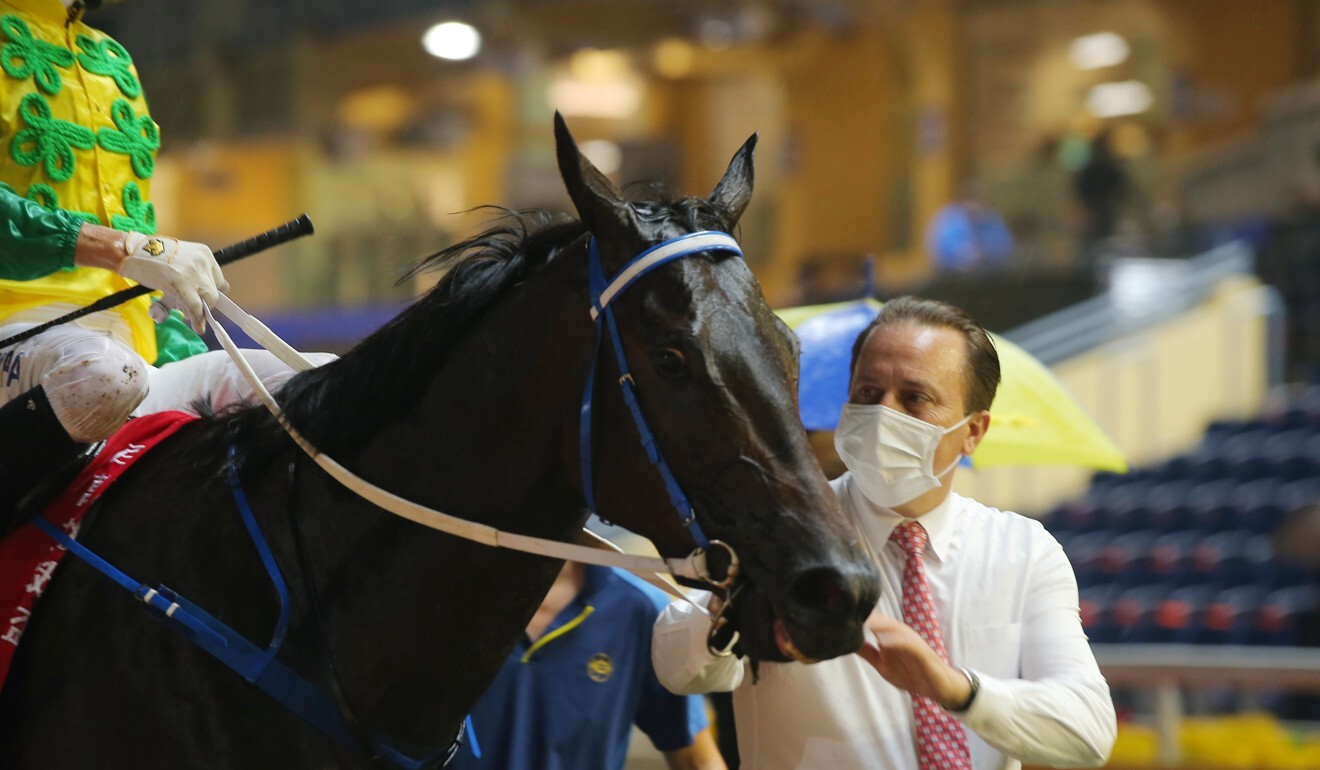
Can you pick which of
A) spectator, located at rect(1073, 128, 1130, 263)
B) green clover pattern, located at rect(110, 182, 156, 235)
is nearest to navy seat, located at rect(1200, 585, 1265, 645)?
spectator, located at rect(1073, 128, 1130, 263)

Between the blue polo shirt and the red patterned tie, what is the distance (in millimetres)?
627

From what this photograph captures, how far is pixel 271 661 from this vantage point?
2.07 metres

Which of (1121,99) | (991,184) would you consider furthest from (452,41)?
(1121,99)

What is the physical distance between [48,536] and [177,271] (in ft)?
1.52

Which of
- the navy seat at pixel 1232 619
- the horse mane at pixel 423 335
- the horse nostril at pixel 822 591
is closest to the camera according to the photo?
the horse nostril at pixel 822 591

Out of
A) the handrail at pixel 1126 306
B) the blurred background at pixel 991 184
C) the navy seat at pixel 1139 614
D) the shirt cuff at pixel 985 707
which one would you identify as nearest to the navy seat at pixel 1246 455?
the blurred background at pixel 991 184

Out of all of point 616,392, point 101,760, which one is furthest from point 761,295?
point 101,760

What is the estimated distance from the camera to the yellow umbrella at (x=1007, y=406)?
3.62 m

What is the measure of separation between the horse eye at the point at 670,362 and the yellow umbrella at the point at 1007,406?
65.5 inches

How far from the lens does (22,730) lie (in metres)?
2.14

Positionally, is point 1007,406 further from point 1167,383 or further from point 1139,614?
point 1167,383

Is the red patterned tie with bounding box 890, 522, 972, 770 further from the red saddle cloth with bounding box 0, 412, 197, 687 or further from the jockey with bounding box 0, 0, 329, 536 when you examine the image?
the red saddle cloth with bounding box 0, 412, 197, 687

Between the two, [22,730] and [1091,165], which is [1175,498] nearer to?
[1091,165]

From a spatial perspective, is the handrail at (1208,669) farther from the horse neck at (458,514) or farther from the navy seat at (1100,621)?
the horse neck at (458,514)
